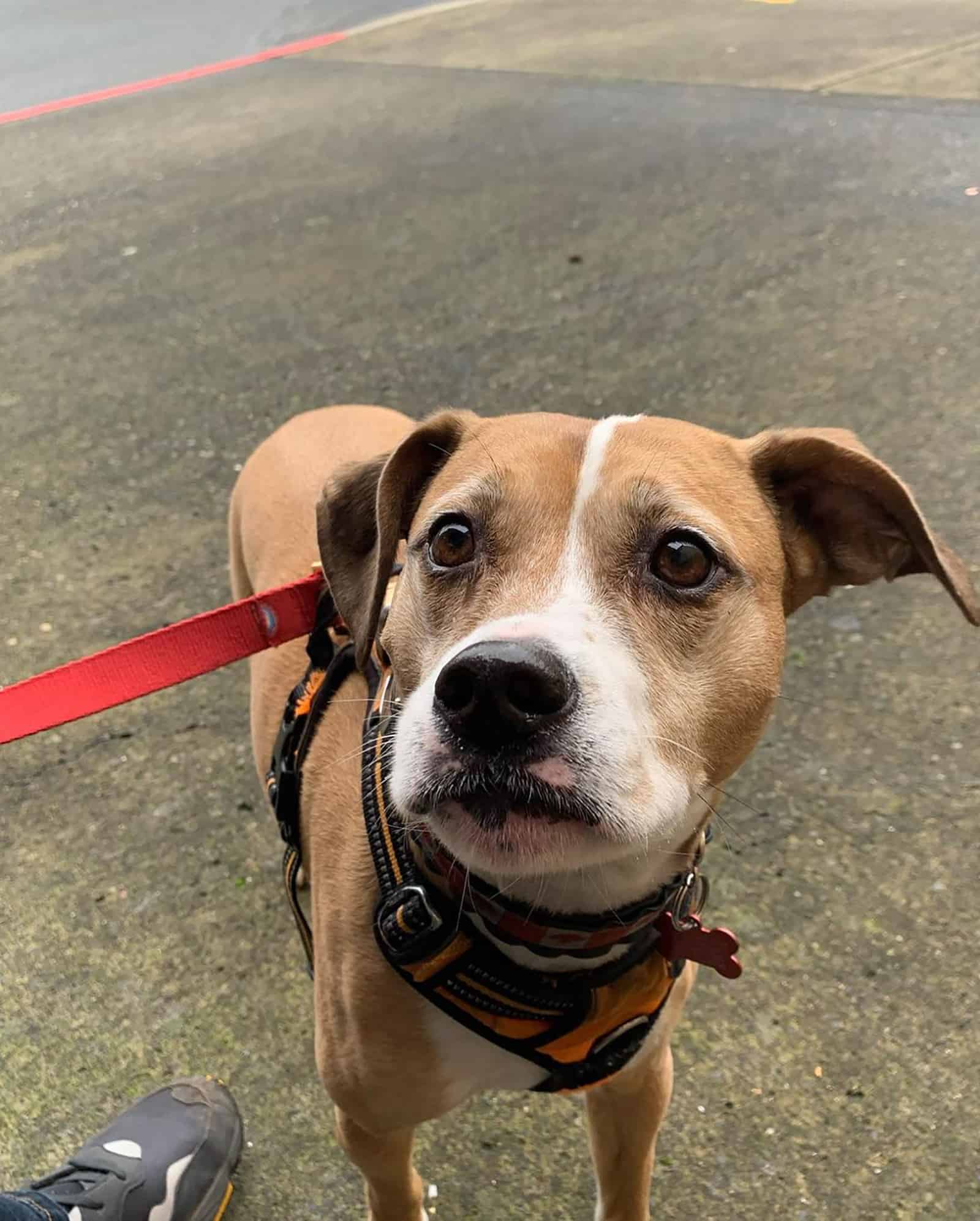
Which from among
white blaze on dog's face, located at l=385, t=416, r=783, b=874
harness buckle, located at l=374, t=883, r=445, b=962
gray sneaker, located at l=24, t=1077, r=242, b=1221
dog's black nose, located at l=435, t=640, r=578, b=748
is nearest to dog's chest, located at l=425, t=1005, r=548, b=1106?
harness buckle, located at l=374, t=883, r=445, b=962

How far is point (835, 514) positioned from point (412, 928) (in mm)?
1031

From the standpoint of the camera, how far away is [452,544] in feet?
5.91

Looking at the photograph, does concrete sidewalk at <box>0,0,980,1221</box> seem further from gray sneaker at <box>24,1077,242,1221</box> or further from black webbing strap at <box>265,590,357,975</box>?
black webbing strap at <box>265,590,357,975</box>

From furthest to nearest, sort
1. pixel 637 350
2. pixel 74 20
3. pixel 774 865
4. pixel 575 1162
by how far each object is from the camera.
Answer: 1. pixel 74 20
2. pixel 637 350
3. pixel 774 865
4. pixel 575 1162

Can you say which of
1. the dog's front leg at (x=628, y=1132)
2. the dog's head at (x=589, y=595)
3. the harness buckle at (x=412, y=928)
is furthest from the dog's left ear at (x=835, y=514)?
the dog's front leg at (x=628, y=1132)

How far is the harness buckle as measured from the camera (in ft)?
5.52

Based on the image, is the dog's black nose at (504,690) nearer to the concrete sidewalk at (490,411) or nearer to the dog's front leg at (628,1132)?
the dog's front leg at (628,1132)

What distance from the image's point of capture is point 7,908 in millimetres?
3020

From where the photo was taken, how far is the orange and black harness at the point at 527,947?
1695 mm

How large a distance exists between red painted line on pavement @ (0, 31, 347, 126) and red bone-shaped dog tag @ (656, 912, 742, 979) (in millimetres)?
11211

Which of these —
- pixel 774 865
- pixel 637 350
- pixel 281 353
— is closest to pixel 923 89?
pixel 637 350

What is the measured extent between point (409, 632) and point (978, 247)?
5422 millimetres

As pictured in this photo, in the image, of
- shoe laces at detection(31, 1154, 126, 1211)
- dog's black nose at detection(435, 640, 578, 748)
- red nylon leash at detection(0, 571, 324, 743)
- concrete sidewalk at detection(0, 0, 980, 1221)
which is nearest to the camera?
dog's black nose at detection(435, 640, 578, 748)

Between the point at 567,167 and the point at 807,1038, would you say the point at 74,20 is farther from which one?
the point at 807,1038
